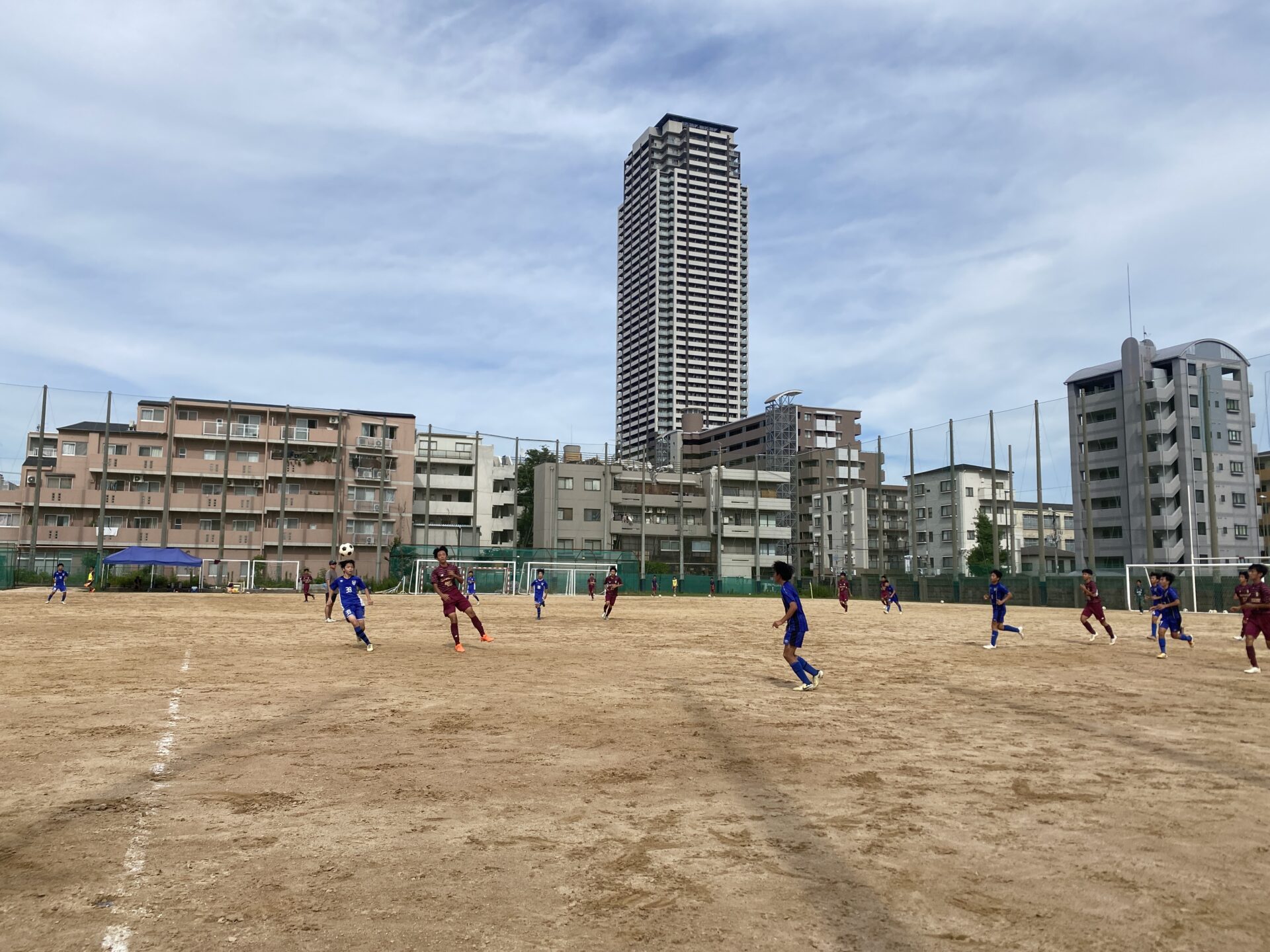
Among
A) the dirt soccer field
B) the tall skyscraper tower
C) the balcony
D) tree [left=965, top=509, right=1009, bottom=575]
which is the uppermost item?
the tall skyscraper tower

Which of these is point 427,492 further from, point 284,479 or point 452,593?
point 452,593

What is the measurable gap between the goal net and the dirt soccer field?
30931mm

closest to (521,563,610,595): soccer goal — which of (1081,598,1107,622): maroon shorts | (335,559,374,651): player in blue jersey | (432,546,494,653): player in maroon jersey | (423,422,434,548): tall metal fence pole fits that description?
(423,422,434,548): tall metal fence pole

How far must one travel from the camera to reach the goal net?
40.1m

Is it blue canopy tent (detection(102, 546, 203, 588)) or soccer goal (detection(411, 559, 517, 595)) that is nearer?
blue canopy tent (detection(102, 546, 203, 588))

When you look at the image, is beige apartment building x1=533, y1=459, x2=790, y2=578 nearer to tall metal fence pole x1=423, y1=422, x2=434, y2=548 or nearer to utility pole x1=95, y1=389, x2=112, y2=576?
tall metal fence pole x1=423, y1=422, x2=434, y2=548

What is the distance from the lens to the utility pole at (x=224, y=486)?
67.9m

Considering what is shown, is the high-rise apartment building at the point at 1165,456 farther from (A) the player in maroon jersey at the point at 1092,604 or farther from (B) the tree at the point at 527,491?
(B) the tree at the point at 527,491

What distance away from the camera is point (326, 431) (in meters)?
76.4

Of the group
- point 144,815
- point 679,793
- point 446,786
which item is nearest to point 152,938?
point 144,815

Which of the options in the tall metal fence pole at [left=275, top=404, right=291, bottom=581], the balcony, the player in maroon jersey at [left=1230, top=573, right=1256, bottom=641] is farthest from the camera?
the balcony

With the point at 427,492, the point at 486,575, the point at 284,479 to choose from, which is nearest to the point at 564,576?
the point at 486,575

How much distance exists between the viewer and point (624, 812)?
6074 millimetres

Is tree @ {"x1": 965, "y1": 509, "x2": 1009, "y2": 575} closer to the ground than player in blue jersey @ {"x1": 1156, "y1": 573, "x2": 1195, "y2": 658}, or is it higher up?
higher up
